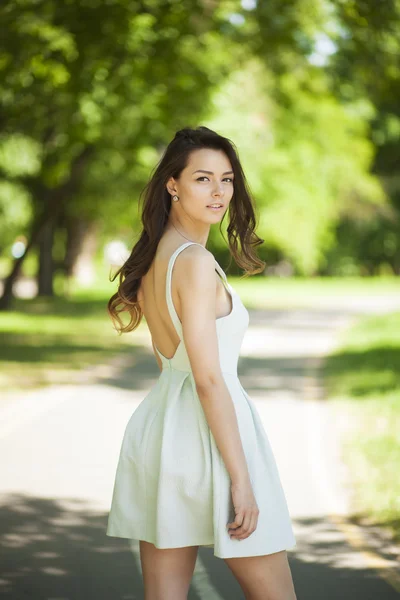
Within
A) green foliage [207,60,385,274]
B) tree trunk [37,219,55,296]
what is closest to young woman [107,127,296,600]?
green foliage [207,60,385,274]

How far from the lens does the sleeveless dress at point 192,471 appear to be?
10.4ft

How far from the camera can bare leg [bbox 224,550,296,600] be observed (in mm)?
3166

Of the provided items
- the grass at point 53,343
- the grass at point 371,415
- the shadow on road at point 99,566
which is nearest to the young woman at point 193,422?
the shadow on road at point 99,566

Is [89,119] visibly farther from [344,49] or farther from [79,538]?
[79,538]

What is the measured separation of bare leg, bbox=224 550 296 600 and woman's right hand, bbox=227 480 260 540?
0.10 m

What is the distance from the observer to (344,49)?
18.1 meters

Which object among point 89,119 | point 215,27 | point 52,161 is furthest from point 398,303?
point 215,27

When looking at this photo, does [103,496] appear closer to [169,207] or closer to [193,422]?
[169,207]

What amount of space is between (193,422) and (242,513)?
32 centimetres

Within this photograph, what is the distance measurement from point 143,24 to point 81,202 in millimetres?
16443

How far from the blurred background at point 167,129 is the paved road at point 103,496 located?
19 cm

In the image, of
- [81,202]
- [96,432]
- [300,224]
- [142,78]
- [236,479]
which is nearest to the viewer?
[236,479]

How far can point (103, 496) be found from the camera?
7.81 m

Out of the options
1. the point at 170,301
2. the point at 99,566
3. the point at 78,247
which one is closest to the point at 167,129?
the point at 99,566
